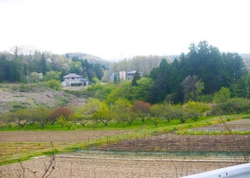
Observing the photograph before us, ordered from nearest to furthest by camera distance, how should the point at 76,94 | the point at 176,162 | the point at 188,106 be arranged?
the point at 176,162 → the point at 188,106 → the point at 76,94

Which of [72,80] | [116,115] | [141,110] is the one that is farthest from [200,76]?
[72,80]

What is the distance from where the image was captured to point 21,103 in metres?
34.9

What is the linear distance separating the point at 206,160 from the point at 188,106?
44.7 feet

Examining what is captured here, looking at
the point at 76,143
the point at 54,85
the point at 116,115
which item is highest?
the point at 54,85

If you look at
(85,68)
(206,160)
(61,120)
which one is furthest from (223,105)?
(85,68)

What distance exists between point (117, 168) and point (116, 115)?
1427 centimetres

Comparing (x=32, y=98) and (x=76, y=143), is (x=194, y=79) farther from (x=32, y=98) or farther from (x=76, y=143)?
(x=32, y=98)

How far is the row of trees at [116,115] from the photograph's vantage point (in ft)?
72.8

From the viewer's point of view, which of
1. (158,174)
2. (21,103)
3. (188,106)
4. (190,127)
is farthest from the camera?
(21,103)

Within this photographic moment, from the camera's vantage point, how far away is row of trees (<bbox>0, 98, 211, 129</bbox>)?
22.2 m

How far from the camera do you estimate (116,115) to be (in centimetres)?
2311

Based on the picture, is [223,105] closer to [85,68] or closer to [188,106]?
[188,106]

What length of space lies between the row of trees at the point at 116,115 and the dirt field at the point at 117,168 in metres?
11.7

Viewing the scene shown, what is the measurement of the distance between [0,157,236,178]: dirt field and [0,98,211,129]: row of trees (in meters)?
11.7
